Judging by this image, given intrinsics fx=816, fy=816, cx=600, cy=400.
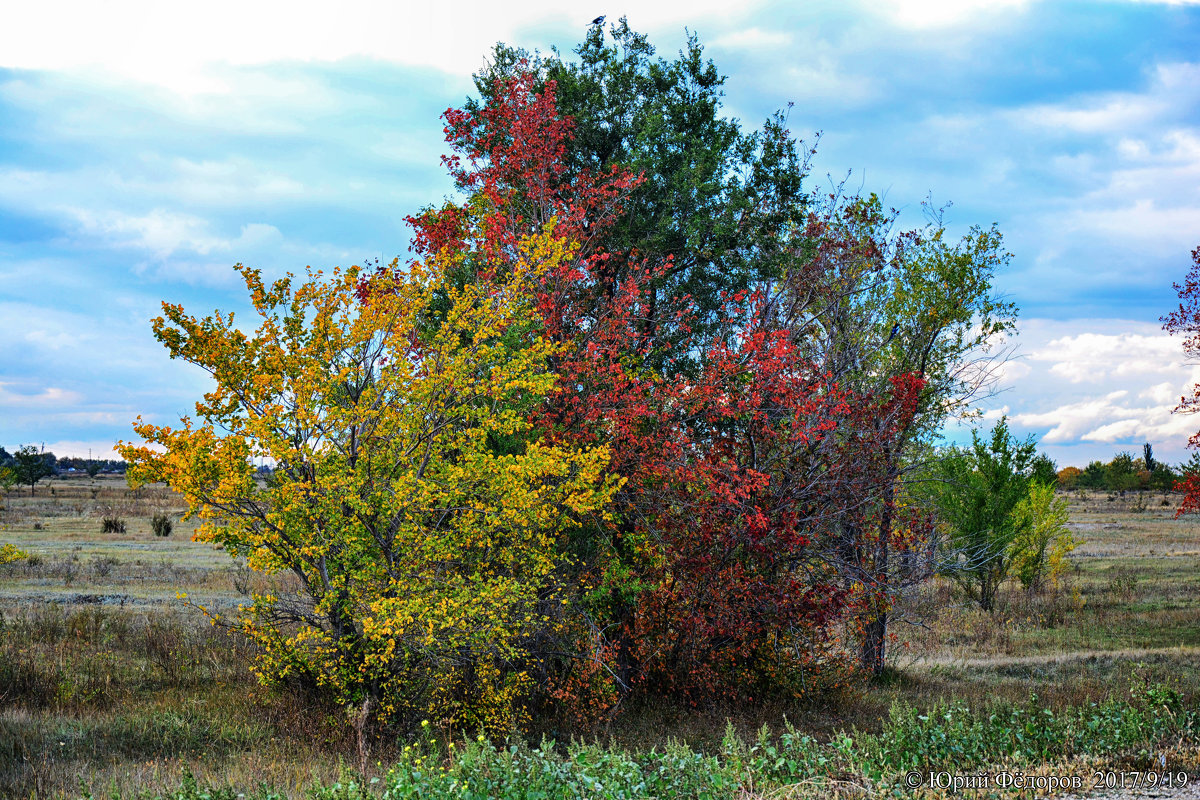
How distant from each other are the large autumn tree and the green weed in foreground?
1546 mm

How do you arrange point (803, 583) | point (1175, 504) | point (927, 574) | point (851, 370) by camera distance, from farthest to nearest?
point (1175, 504) → point (851, 370) → point (927, 574) → point (803, 583)

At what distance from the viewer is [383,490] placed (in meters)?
9.41

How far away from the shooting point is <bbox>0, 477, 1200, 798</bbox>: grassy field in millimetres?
9180

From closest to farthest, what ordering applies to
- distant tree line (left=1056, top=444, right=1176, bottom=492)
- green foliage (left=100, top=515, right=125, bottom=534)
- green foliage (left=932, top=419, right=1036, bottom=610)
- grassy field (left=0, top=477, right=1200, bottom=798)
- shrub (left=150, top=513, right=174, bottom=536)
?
grassy field (left=0, top=477, right=1200, bottom=798) < green foliage (left=932, top=419, right=1036, bottom=610) < green foliage (left=100, top=515, right=125, bottom=534) < shrub (left=150, top=513, right=174, bottom=536) < distant tree line (left=1056, top=444, right=1176, bottom=492)

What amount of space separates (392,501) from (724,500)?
447 centimetres

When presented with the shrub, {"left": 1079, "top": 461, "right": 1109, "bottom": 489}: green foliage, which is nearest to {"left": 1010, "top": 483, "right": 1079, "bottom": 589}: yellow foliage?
the shrub

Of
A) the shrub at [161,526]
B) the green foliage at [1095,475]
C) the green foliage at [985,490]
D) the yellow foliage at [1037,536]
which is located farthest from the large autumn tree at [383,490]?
the green foliage at [1095,475]

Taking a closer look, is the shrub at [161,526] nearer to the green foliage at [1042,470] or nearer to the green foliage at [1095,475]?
the green foliage at [1042,470]

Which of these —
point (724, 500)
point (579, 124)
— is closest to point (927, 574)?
point (724, 500)

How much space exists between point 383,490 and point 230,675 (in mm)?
5696

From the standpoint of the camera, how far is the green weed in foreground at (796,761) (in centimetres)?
579

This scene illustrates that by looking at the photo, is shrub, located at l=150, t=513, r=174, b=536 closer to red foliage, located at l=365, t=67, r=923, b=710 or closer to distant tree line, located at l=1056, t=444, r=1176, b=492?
red foliage, located at l=365, t=67, r=923, b=710

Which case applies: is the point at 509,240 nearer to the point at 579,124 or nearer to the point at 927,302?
the point at 579,124

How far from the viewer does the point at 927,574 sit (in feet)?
44.2
